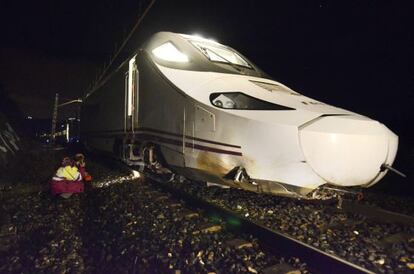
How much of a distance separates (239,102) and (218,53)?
2.27 metres

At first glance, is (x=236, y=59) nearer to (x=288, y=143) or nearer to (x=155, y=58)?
(x=155, y=58)

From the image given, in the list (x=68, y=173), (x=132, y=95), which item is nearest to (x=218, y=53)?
(x=132, y=95)

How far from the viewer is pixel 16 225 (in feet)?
15.7

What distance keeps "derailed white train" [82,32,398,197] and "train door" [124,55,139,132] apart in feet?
0.07

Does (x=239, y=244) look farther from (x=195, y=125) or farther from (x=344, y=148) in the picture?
(x=195, y=125)

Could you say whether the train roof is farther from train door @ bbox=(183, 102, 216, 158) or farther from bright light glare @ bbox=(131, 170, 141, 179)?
bright light glare @ bbox=(131, 170, 141, 179)

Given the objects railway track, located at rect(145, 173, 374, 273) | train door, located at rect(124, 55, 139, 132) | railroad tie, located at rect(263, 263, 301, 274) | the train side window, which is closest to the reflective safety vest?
train door, located at rect(124, 55, 139, 132)

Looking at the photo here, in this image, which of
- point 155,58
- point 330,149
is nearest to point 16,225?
point 155,58

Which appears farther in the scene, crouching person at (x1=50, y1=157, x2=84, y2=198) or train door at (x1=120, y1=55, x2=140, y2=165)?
train door at (x1=120, y1=55, x2=140, y2=165)

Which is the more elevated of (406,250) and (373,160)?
(373,160)

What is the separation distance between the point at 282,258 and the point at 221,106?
2311 mm

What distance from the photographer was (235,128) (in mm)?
4664

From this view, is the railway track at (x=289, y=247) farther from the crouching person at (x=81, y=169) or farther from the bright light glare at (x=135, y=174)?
the crouching person at (x=81, y=169)

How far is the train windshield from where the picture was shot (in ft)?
21.3
